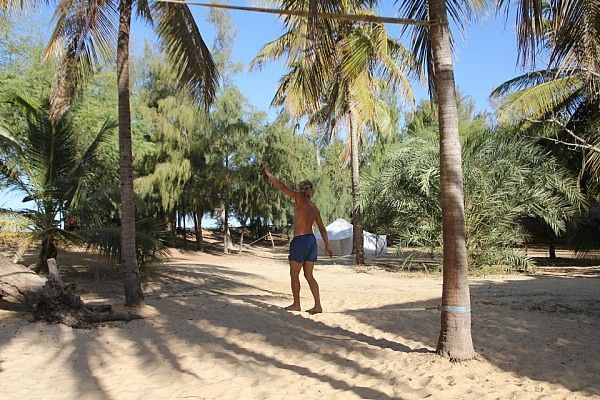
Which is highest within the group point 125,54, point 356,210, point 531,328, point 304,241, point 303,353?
point 125,54

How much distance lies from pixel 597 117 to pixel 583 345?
47.5 feet

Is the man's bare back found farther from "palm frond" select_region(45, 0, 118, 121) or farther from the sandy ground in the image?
"palm frond" select_region(45, 0, 118, 121)

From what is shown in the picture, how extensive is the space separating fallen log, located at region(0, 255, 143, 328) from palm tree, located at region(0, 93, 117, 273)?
2.24 metres

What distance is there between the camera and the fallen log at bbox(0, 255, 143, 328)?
649cm

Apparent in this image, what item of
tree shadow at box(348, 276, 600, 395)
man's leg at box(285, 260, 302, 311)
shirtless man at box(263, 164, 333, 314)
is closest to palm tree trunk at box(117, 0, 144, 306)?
shirtless man at box(263, 164, 333, 314)

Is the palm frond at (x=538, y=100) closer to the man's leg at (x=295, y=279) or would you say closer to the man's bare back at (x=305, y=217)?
the man's bare back at (x=305, y=217)

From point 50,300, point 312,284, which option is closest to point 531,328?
point 312,284

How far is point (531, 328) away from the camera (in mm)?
6133

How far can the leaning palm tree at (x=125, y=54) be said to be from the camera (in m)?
7.21

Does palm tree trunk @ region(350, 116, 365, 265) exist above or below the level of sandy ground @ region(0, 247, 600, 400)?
above

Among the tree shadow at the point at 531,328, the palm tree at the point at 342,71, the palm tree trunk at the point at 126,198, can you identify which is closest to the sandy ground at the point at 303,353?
the tree shadow at the point at 531,328

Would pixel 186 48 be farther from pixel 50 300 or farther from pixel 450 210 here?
pixel 450 210

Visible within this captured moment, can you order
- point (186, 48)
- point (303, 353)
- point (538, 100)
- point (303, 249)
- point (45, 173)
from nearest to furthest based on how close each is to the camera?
point (303, 353), point (303, 249), point (186, 48), point (45, 173), point (538, 100)

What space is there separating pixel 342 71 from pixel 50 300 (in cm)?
630
